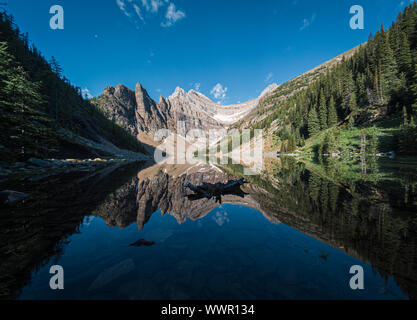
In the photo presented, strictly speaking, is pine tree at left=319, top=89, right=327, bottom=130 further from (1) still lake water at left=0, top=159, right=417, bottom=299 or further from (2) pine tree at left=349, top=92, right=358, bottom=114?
(1) still lake water at left=0, top=159, right=417, bottom=299

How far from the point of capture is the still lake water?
3.48m

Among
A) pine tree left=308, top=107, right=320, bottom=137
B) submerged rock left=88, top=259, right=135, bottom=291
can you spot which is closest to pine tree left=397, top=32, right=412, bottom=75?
pine tree left=308, top=107, right=320, bottom=137

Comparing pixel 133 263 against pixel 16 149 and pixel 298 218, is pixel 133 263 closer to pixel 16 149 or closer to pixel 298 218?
pixel 298 218

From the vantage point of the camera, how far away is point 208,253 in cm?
507

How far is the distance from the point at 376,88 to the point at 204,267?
98023 millimetres

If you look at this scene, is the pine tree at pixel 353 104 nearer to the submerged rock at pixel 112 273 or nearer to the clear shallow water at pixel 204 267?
the clear shallow water at pixel 204 267

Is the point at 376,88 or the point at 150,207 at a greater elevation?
the point at 376,88

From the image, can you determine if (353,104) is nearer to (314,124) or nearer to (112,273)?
(314,124)

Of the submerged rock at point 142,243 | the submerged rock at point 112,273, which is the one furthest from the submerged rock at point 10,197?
the submerged rock at point 112,273

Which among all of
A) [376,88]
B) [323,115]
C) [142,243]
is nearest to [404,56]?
[376,88]

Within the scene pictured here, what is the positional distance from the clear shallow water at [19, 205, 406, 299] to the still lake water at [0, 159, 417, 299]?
2cm

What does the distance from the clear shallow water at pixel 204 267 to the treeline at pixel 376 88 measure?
2274 inches

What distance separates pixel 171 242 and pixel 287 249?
3954 millimetres
